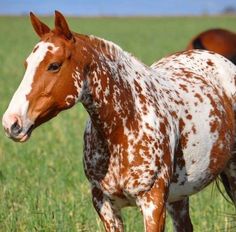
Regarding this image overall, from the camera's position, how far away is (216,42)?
1364 centimetres

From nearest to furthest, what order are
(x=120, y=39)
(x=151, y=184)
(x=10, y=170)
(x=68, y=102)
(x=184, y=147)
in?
(x=68, y=102) < (x=151, y=184) < (x=184, y=147) < (x=10, y=170) < (x=120, y=39)

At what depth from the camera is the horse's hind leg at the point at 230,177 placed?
573cm

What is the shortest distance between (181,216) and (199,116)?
1132 mm

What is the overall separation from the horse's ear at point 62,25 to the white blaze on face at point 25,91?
12 cm

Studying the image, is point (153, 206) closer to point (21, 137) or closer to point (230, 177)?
point (21, 137)

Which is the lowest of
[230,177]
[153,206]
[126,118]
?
[153,206]

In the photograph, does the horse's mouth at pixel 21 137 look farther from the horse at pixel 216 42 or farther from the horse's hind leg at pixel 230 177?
the horse at pixel 216 42

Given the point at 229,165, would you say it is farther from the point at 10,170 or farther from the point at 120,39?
the point at 120,39

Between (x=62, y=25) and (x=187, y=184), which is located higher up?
(x=62, y=25)

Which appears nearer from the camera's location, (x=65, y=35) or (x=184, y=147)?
(x=65, y=35)

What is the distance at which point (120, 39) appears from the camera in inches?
1852

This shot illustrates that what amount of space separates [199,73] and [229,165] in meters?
0.84

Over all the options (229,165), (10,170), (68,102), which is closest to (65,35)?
(68,102)

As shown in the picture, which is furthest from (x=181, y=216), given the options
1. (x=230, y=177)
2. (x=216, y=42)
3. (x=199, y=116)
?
(x=216, y=42)
